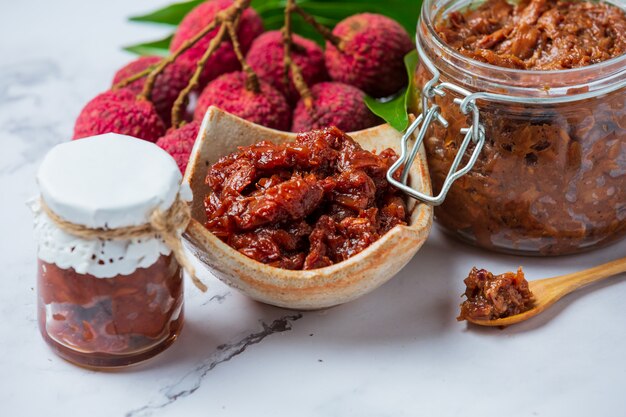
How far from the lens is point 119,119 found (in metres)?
2.19

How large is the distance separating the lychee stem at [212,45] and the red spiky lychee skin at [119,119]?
0.19 feet

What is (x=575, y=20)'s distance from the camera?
2.03 metres

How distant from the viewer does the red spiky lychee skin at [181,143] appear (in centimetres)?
212

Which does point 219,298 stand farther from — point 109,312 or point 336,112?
point 336,112

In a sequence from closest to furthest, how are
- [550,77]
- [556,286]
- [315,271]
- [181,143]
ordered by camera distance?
[315,271] → [550,77] → [556,286] → [181,143]

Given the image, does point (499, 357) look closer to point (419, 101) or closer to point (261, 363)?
point (261, 363)

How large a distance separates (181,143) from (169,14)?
2.46 feet

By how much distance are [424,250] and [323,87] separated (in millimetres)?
536

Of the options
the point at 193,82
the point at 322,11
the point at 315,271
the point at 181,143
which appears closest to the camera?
the point at 315,271

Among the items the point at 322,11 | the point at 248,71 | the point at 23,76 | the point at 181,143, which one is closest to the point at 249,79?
the point at 248,71

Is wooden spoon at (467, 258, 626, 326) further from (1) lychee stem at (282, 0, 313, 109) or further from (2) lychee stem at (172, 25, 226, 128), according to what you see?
(2) lychee stem at (172, 25, 226, 128)

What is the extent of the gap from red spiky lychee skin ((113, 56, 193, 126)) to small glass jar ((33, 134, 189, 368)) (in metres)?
0.71

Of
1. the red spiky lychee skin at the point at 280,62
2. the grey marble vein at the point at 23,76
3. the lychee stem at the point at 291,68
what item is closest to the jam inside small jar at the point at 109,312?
the lychee stem at the point at 291,68

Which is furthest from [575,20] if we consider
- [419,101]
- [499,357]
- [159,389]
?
[159,389]
